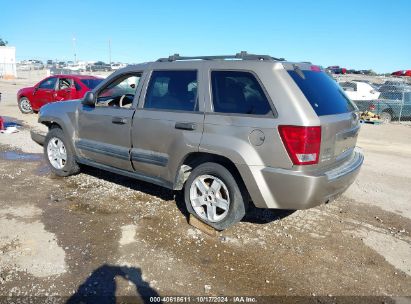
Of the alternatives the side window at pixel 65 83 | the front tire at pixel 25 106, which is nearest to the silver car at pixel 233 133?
the side window at pixel 65 83

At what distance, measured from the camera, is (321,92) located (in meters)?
3.90

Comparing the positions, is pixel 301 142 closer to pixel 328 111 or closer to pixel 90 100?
pixel 328 111

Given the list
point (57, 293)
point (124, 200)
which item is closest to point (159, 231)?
point (124, 200)

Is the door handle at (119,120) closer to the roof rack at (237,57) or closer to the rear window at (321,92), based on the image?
the roof rack at (237,57)

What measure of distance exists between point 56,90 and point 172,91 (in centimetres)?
949

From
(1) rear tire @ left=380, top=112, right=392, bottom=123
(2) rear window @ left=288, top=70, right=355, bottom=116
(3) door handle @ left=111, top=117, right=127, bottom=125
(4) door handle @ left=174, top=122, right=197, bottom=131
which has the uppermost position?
(2) rear window @ left=288, top=70, right=355, bottom=116

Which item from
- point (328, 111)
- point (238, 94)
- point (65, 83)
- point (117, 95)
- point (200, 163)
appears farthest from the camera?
point (65, 83)

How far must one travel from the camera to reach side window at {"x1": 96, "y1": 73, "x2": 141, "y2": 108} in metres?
5.07

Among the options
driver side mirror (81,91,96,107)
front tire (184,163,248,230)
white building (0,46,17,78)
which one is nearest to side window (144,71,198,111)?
front tire (184,163,248,230)

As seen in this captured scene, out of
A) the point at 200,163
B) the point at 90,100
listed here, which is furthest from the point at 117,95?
the point at 200,163

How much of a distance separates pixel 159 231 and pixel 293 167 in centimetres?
172

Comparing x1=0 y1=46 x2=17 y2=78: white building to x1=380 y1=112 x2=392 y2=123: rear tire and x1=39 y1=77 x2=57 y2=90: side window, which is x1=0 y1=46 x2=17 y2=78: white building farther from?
x1=380 y1=112 x2=392 y2=123: rear tire

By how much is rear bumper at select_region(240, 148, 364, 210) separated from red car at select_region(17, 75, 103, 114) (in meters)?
9.48

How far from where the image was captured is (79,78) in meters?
12.1
